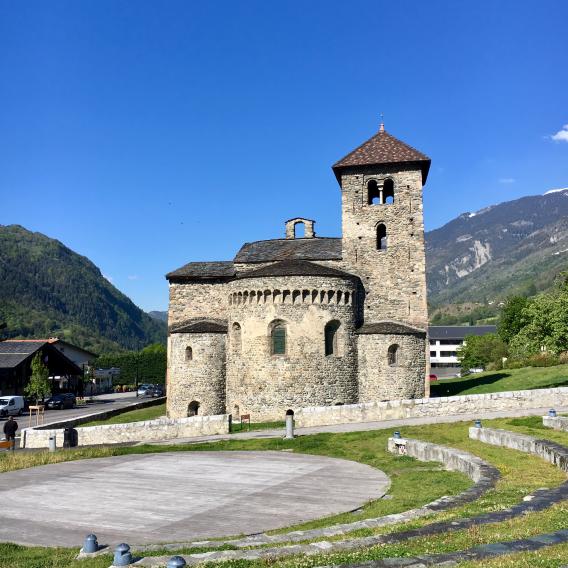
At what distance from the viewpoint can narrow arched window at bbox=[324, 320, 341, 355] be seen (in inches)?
1249

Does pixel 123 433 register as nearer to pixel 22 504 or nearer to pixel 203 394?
pixel 203 394

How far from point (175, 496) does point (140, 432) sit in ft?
42.8

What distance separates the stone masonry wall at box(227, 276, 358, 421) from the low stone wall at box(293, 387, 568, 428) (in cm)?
501

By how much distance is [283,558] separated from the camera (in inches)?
275

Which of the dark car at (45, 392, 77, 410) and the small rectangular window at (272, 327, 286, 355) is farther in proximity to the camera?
the dark car at (45, 392, 77, 410)

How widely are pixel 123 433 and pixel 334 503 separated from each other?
646 inches

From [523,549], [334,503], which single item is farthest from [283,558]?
[334,503]

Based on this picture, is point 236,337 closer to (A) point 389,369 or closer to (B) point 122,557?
(A) point 389,369

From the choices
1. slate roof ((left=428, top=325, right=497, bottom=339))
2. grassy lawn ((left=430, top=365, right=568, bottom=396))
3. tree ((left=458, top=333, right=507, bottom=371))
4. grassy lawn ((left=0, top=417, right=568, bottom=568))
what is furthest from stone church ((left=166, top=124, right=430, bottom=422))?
slate roof ((left=428, top=325, right=497, bottom=339))

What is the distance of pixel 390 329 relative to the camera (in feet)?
105

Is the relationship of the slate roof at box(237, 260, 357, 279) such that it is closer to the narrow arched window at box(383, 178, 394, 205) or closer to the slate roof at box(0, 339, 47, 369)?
the narrow arched window at box(383, 178, 394, 205)

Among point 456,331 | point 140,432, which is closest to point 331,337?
point 140,432

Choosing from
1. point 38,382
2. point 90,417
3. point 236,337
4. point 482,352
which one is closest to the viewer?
point 90,417

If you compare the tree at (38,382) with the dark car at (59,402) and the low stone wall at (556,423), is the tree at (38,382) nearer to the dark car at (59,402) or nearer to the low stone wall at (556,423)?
the dark car at (59,402)
